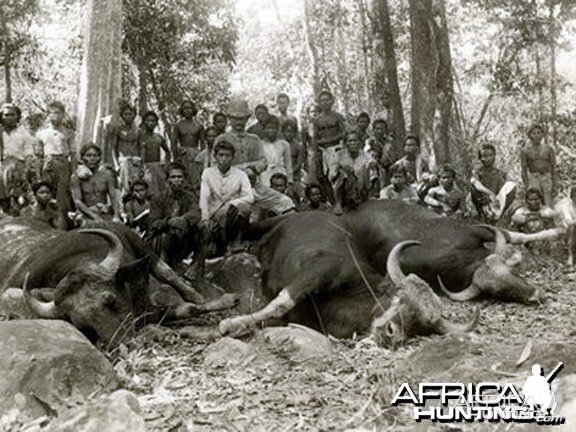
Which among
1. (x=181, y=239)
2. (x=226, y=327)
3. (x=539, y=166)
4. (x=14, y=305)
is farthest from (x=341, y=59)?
(x=14, y=305)

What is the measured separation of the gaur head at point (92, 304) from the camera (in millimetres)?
5723

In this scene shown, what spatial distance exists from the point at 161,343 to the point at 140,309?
777 millimetres

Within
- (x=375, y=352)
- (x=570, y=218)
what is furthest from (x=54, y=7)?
(x=375, y=352)

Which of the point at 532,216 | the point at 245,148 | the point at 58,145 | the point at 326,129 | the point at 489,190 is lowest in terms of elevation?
the point at 532,216

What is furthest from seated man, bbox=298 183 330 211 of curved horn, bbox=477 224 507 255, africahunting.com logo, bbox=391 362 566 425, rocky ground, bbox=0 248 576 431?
africahunting.com logo, bbox=391 362 566 425

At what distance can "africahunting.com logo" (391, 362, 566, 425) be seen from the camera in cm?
335

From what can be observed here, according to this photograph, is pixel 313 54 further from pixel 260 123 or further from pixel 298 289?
pixel 298 289

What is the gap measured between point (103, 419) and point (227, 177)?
222 inches

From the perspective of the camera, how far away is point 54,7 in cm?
2131

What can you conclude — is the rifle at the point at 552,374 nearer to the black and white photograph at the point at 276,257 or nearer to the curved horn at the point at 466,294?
the black and white photograph at the point at 276,257

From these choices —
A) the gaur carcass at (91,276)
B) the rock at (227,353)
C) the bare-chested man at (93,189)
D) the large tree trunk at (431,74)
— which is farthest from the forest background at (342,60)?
the rock at (227,353)

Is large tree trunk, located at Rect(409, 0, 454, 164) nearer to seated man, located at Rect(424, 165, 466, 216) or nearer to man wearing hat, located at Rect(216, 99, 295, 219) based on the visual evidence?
seated man, located at Rect(424, 165, 466, 216)

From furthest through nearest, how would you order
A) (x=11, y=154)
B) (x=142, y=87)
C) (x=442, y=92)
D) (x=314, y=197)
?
(x=142, y=87), (x=442, y=92), (x=11, y=154), (x=314, y=197)

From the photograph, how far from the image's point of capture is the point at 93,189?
969 cm
